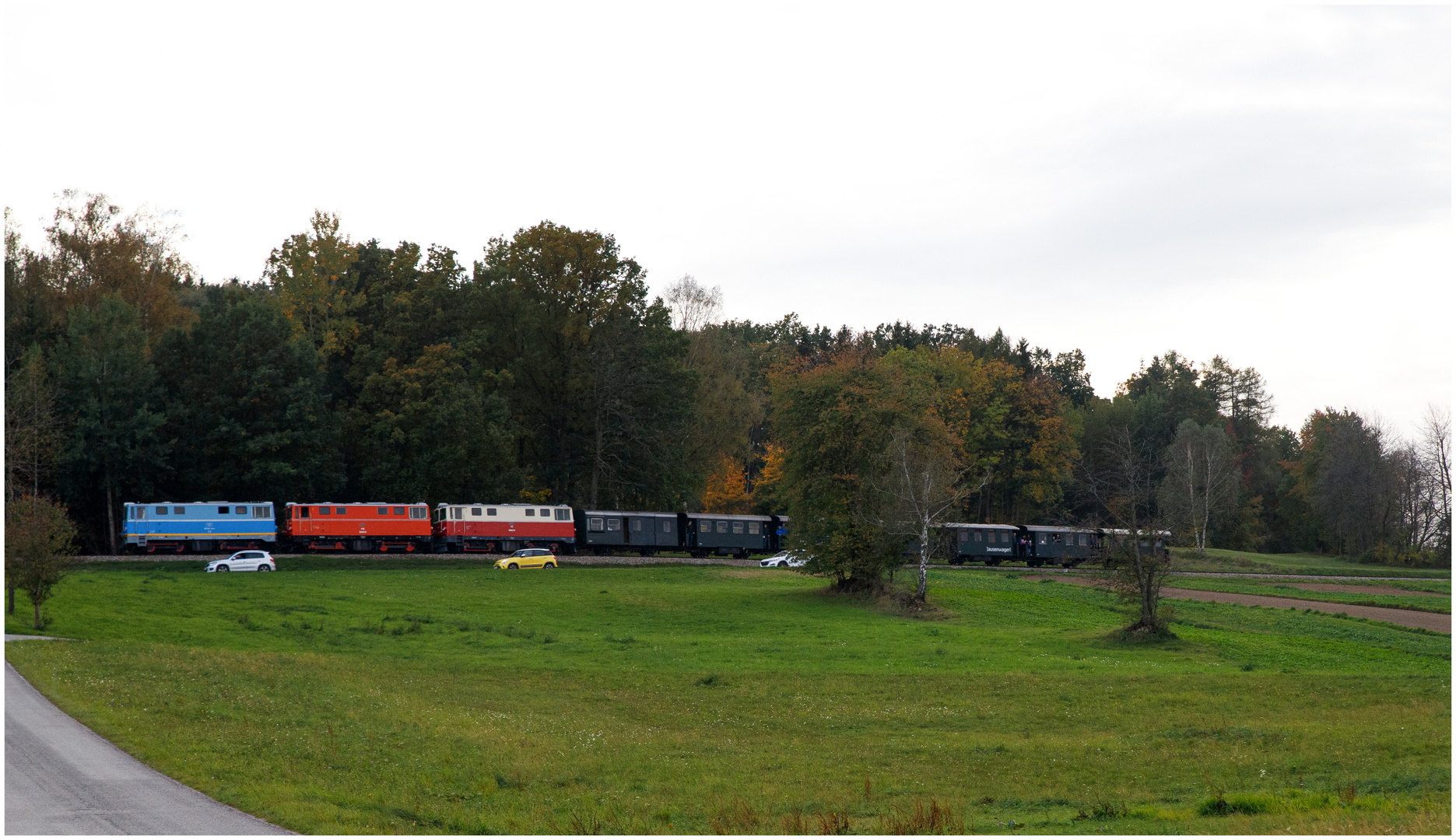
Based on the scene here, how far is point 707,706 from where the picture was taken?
26.8m

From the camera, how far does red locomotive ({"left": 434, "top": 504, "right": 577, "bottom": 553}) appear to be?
Answer: 6469 cm

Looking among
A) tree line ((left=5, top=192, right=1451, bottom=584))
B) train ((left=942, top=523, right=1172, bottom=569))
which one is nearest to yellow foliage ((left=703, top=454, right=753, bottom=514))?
tree line ((left=5, top=192, right=1451, bottom=584))

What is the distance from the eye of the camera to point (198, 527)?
58625 millimetres

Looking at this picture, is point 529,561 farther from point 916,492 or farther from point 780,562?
point 916,492

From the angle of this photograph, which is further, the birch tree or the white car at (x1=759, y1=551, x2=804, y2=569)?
the birch tree

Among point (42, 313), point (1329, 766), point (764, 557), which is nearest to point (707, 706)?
point (1329, 766)

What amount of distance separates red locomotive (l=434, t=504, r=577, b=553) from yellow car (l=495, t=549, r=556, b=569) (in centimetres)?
501

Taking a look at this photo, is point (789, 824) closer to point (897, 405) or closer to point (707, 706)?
point (707, 706)

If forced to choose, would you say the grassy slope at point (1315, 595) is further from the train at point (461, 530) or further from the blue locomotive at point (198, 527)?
the blue locomotive at point (198, 527)

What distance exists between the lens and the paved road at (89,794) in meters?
15.0

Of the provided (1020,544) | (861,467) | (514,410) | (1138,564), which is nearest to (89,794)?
(1138,564)

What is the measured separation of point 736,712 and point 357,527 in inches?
1650

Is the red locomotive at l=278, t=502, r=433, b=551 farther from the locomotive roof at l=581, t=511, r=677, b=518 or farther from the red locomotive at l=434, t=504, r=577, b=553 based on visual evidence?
the locomotive roof at l=581, t=511, r=677, b=518

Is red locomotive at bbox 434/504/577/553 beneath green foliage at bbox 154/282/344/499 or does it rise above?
beneath
